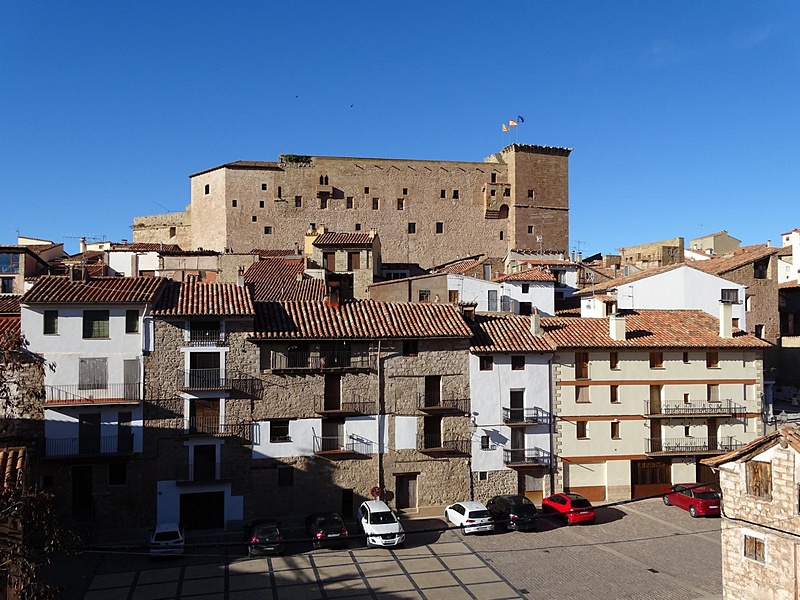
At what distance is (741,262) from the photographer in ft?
175

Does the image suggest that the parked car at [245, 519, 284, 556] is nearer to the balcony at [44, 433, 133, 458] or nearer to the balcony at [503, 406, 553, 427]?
the balcony at [44, 433, 133, 458]

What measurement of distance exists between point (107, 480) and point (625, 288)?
3247 cm

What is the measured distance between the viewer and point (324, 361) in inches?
1314

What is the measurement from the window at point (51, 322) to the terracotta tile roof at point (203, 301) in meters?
4.24

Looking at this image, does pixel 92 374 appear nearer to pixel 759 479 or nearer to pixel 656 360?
pixel 759 479

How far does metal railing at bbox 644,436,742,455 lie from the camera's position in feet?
118

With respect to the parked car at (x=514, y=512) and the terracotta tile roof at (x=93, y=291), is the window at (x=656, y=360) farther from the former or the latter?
the terracotta tile roof at (x=93, y=291)

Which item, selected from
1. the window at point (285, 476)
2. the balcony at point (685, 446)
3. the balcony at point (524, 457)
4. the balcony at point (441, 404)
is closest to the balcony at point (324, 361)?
the balcony at point (441, 404)

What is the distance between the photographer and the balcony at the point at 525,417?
34.7 m

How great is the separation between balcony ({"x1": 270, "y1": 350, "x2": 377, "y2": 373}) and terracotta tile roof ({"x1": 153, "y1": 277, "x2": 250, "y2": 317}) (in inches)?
108

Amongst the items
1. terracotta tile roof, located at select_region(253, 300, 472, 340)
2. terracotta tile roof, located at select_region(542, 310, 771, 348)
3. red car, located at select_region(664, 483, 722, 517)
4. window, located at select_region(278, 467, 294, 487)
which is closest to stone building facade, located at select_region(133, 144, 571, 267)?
terracotta tile roof, located at select_region(542, 310, 771, 348)

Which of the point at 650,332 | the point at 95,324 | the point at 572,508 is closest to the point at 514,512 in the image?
the point at 572,508

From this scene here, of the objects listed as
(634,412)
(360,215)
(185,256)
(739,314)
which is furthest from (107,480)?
(360,215)

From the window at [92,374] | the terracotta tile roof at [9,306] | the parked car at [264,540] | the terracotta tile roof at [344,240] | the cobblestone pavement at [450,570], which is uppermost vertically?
the terracotta tile roof at [344,240]
